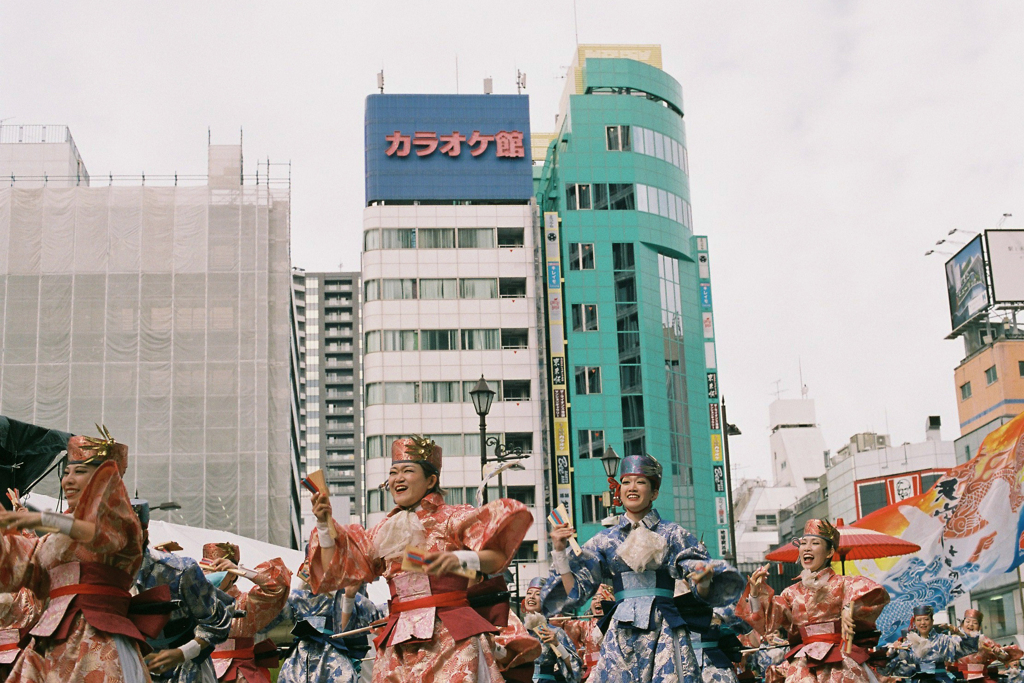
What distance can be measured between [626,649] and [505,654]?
865 mm

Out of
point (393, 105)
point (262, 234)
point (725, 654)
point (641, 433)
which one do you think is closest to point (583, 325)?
point (641, 433)

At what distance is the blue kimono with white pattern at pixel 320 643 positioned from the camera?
1106 cm

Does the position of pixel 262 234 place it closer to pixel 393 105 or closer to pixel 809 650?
pixel 393 105

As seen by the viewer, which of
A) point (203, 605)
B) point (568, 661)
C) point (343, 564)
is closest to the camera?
point (343, 564)

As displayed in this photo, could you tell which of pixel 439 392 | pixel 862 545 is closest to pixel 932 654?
pixel 862 545

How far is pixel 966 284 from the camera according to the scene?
5878 centimetres

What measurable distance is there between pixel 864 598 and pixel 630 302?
5040 cm

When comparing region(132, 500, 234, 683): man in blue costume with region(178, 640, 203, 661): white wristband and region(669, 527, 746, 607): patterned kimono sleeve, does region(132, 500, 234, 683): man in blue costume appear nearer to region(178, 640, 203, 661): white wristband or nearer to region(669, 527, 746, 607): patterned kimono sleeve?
region(178, 640, 203, 661): white wristband

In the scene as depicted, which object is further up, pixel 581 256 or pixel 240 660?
pixel 581 256

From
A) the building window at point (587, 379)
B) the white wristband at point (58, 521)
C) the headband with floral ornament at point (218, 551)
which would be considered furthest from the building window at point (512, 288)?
the white wristband at point (58, 521)

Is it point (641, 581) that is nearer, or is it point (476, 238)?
point (641, 581)

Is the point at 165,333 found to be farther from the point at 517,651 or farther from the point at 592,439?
the point at 517,651

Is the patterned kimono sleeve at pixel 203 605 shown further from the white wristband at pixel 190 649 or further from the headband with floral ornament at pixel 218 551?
the headband with floral ornament at pixel 218 551

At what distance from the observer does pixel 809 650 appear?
10.5 m
